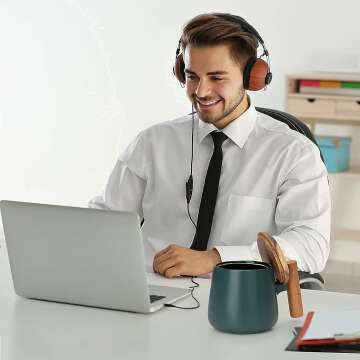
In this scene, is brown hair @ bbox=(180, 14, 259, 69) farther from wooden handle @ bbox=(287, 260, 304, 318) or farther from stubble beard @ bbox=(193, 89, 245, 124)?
wooden handle @ bbox=(287, 260, 304, 318)

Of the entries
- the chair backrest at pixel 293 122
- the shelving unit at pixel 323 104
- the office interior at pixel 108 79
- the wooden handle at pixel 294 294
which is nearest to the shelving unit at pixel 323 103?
the shelving unit at pixel 323 104

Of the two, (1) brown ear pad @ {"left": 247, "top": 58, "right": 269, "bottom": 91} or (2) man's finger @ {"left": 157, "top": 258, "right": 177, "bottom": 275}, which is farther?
(1) brown ear pad @ {"left": 247, "top": 58, "right": 269, "bottom": 91}

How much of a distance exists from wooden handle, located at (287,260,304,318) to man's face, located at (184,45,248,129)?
0.77 meters

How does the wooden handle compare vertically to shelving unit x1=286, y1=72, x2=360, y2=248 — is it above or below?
above

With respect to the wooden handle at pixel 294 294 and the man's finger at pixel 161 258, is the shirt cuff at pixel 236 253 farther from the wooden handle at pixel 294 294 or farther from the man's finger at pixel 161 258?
the wooden handle at pixel 294 294

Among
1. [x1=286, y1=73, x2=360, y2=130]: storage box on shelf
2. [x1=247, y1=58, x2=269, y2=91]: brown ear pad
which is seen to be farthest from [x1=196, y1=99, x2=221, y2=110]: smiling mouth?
[x1=286, y1=73, x2=360, y2=130]: storage box on shelf

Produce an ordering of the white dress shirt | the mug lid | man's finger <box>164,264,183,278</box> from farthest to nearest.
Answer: the white dress shirt < man's finger <box>164,264,183,278</box> < the mug lid

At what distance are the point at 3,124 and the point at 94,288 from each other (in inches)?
134

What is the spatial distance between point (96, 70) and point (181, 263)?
288 centimetres

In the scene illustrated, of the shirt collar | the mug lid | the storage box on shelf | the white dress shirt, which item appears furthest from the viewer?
the storage box on shelf

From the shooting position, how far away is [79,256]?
1.53 m

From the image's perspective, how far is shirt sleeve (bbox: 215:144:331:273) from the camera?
74.5 inches

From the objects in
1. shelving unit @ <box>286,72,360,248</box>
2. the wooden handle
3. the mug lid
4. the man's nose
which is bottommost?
shelving unit @ <box>286,72,360,248</box>

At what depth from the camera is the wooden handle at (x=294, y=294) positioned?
4.81 feet
